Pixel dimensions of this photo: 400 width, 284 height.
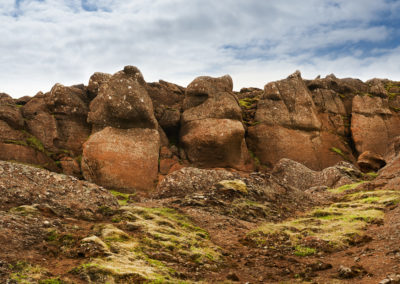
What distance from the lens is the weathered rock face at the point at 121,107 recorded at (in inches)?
1821

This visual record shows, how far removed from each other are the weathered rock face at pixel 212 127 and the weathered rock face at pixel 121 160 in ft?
20.1

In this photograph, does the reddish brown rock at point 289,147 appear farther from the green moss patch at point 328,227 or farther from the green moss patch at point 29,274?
the green moss patch at point 29,274

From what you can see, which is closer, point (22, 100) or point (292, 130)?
point (22, 100)

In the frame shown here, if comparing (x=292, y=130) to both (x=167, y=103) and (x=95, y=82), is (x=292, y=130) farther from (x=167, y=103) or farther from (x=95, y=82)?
(x=95, y=82)

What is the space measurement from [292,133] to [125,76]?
969 inches

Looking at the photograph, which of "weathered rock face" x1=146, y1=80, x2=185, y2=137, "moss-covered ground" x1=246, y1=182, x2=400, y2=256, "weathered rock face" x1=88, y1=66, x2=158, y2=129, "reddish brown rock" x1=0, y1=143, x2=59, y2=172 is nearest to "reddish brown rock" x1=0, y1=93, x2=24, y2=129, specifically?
"reddish brown rock" x1=0, y1=143, x2=59, y2=172

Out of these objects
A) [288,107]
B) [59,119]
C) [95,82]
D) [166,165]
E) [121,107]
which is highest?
[95,82]

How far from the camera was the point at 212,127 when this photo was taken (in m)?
49.6

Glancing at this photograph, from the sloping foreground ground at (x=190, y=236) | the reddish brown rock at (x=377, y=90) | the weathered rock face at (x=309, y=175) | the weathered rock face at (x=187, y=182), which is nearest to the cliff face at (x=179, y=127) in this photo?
the reddish brown rock at (x=377, y=90)

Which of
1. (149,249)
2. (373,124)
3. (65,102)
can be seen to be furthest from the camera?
(373,124)

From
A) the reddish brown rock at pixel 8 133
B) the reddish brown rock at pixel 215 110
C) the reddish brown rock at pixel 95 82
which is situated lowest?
the reddish brown rock at pixel 8 133

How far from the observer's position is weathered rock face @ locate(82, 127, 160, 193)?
42.9 m

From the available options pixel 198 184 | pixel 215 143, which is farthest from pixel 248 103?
pixel 198 184

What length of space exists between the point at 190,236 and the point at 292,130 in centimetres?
3717
